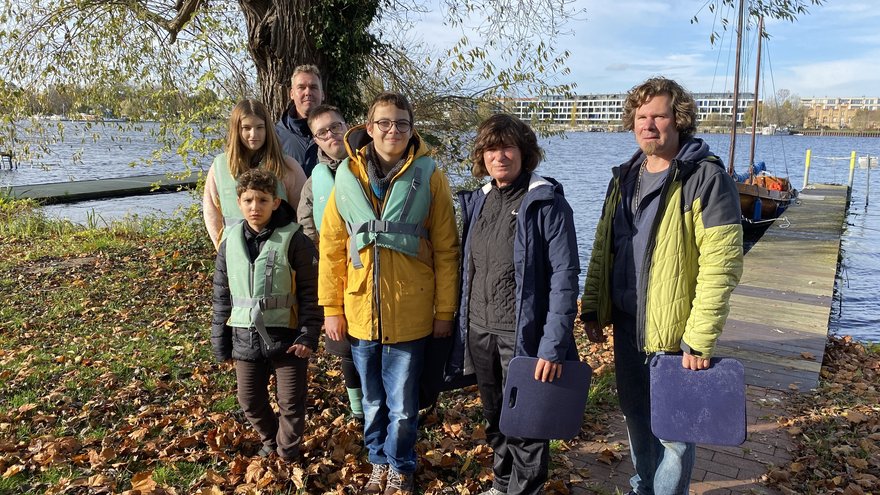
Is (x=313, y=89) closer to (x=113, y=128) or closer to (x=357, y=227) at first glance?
(x=357, y=227)

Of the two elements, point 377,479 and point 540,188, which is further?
point 377,479

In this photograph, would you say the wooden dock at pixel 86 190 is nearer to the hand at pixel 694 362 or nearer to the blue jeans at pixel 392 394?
the blue jeans at pixel 392 394

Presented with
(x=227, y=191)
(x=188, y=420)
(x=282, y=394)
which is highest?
(x=227, y=191)

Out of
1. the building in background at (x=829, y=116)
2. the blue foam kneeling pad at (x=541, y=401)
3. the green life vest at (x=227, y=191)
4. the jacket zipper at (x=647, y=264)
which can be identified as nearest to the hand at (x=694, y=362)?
the jacket zipper at (x=647, y=264)

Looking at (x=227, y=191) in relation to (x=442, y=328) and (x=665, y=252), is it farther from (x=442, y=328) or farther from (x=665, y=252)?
(x=665, y=252)

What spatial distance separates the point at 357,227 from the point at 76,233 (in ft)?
31.5

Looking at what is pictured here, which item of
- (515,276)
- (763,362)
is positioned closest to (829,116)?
(763,362)

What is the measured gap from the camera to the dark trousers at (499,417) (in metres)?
2.98

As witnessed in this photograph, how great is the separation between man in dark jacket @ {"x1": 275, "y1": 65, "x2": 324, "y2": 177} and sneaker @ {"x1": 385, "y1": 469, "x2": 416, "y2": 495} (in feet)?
7.56

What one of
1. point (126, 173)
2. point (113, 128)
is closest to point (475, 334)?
point (113, 128)

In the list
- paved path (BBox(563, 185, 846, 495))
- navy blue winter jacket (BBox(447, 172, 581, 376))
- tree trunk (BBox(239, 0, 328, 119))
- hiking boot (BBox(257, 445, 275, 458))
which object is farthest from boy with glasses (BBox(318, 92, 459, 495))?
tree trunk (BBox(239, 0, 328, 119))

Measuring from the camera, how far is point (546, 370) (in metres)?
2.80

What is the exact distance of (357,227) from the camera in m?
3.07

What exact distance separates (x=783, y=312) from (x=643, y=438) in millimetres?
4913
